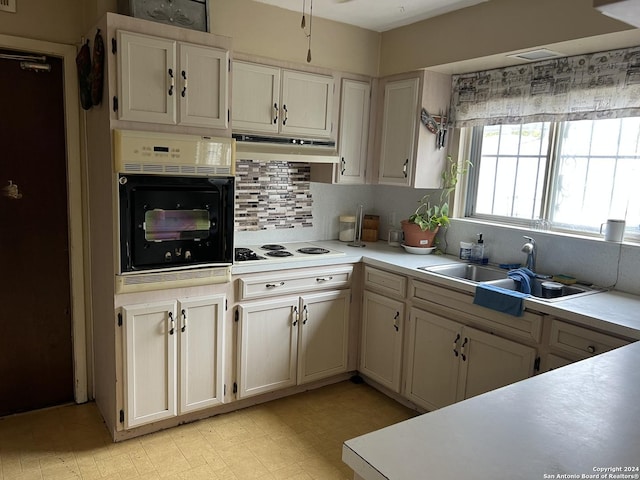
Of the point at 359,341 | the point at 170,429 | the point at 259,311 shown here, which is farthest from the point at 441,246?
the point at 170,429

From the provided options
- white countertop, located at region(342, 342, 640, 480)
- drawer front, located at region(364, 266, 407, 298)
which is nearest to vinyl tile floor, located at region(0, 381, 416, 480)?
drawer front, located at region(364, 266, 407, 298)

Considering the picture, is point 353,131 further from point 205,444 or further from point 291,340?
point 205,444

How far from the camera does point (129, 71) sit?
92.6 inches

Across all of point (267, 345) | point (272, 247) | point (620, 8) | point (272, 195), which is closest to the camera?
point (620, 8)

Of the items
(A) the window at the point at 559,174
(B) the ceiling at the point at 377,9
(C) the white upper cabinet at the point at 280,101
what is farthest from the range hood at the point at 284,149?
(A) the window at the point at 559,174

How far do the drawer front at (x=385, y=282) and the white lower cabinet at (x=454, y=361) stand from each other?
0.16m

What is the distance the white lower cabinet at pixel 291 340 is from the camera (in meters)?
2.93

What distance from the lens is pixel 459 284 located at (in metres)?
2.63

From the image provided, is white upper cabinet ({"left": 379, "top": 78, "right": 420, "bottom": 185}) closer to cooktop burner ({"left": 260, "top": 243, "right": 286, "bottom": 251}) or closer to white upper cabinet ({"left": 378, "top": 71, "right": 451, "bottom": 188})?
white upper cabinet ({"left": 378, "top": 71, "right": 451, "bottom": 188})

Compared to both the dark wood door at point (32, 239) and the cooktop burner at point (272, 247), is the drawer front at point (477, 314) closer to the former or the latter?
the cooktop burner at point (272, 247)

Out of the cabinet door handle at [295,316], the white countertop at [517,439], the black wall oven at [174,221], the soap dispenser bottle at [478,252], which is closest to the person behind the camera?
the white countertop at [517,439]

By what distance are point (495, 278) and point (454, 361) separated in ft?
2.04

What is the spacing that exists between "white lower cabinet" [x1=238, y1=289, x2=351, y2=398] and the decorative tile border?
0.69 meters

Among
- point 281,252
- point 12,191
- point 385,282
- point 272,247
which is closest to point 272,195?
point 272,247
